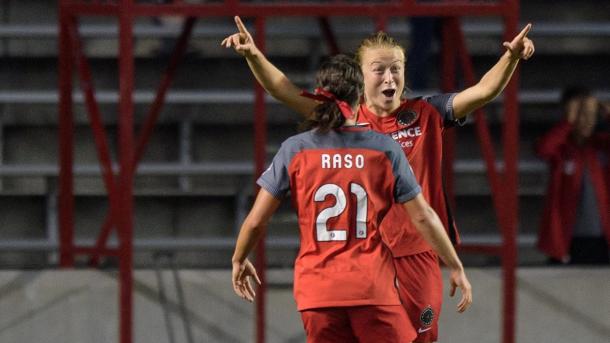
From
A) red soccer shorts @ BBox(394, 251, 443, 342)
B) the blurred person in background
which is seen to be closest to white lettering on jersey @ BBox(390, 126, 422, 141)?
red soccer shorts @ BBox(394, 251, 443, 342)

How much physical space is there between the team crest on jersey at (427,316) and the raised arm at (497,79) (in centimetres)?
77

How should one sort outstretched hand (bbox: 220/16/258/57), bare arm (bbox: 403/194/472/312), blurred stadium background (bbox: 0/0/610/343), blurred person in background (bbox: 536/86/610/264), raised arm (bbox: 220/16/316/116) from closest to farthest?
bare arm (bbox: 403/194/472/312) < outstretched hand (bbox: 220/16/258/57) < raised arm (bbox: 220/16/316/116) < blurred person in background (bbox: 536/86/610/264) < blurred stadium background (bbox: 0/0/610/343)

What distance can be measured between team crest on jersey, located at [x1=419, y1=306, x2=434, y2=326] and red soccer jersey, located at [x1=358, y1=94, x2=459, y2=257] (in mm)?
233

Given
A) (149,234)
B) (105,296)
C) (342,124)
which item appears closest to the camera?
(342,124)

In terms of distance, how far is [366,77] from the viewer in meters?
5.85

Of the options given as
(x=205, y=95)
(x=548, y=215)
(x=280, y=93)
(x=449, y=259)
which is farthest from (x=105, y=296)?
(x=449, y=259)

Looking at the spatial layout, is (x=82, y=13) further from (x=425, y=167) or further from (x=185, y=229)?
(x=425, y=167)

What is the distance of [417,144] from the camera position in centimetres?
596

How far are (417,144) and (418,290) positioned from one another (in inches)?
22.5

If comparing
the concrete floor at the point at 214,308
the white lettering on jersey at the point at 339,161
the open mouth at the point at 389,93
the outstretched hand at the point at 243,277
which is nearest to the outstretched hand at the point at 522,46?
the open mouth at the point at 389,93

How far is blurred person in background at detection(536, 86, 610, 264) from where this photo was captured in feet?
31.5

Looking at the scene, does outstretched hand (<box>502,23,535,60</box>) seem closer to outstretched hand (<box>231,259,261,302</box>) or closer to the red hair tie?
the red hair tie

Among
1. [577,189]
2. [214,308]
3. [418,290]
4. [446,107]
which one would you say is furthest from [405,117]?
[577,189]

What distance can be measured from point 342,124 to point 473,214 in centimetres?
562
